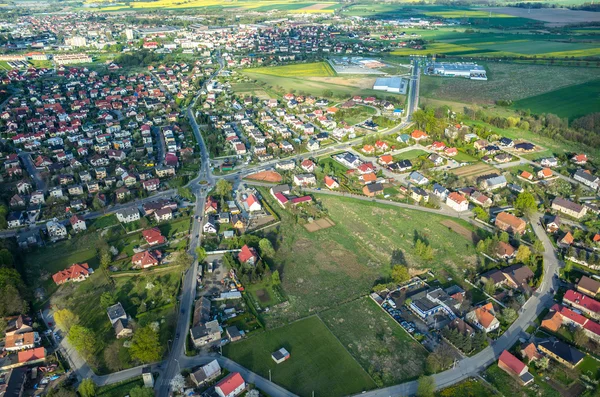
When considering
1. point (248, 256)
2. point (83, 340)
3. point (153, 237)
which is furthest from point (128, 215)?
point (83, 340)

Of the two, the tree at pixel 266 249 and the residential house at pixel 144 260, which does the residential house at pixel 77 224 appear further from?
the tree at pixel 266 249

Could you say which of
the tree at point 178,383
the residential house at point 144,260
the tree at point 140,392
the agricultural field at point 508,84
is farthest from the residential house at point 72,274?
the agricultural field at point 508,84

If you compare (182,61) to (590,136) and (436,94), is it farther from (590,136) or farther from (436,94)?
(590,136)

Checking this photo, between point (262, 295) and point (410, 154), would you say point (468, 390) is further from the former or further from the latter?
point (410, 154)

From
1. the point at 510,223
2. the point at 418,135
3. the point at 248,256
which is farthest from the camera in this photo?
the point at 418,135

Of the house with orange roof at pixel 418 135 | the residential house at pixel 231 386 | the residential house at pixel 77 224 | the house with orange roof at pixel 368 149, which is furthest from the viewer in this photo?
the house with orange roof at pixel 418 135

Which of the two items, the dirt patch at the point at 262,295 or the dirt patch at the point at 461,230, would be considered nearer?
the dirt patch at the point at 262,295
